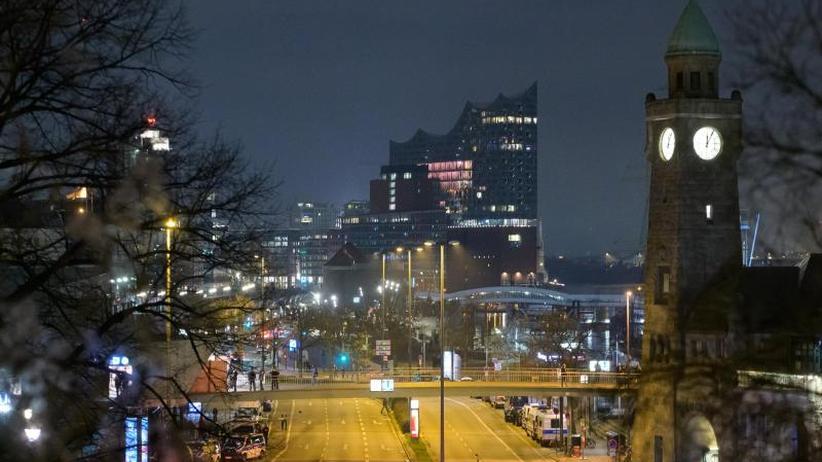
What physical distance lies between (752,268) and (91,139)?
46.7m

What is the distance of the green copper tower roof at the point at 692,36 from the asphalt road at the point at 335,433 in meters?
22.5

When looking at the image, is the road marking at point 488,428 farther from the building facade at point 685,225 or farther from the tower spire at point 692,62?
the tower spire at point 692,62

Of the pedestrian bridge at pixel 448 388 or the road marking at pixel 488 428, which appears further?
the road marking at pixel 488 428

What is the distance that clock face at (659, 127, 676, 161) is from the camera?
61969mm

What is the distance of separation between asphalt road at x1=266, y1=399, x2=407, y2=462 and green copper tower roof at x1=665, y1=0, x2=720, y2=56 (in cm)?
2248

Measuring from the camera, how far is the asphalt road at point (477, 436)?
6297cm

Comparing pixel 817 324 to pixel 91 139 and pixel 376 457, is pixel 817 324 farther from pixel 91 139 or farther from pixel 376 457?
pixel 376 457

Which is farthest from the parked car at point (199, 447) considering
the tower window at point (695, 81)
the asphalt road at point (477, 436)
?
the tower window at point (695, 81)

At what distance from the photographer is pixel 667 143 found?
62219mm

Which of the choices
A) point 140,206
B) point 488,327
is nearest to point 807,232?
point 140,206

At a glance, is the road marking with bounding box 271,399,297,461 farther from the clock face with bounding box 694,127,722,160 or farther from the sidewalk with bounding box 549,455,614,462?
the clock face with bounding box 694,127,722,160

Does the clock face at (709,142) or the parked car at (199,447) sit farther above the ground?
the clock face at (709,142)

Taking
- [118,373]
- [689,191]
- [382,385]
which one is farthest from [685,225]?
[118,373]

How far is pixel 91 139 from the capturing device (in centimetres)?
1328
